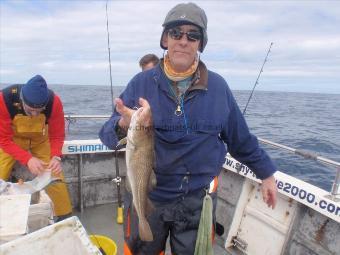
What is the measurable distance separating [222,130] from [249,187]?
220 centimetres

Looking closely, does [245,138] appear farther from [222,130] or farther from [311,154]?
[311,154]

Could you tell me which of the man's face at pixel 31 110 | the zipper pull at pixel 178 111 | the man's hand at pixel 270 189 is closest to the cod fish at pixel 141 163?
the zipper pull at pixel 178 111

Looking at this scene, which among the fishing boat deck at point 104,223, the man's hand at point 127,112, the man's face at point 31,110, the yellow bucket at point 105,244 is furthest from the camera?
the fishing boat deck at point 104,223

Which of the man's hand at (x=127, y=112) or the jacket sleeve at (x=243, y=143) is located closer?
the man's hand at (x=127, y=112)

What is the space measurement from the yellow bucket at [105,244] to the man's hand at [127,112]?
2264 millimetres

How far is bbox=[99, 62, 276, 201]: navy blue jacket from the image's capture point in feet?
9.24

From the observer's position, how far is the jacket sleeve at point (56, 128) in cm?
504

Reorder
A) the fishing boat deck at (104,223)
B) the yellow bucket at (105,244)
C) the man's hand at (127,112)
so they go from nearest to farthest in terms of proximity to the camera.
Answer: the man's hand at (127,112), the yellow bucket at (105,244), the fishing boat deck at (104,223)

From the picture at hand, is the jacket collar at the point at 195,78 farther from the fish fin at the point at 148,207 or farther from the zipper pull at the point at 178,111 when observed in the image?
the fish fin at the point at 148,207

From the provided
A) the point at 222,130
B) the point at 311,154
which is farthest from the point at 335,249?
the point at 222,130

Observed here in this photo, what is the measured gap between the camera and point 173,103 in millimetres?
2818

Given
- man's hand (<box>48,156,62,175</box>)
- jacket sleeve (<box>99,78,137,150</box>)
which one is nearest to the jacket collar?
jacket sleeve (<box>99,78,137,150</box>)

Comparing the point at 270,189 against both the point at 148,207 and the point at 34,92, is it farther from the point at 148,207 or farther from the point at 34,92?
the point at 34,92

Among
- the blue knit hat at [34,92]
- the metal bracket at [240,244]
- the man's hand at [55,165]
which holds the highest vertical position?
the blue knit hat at [34,92]
